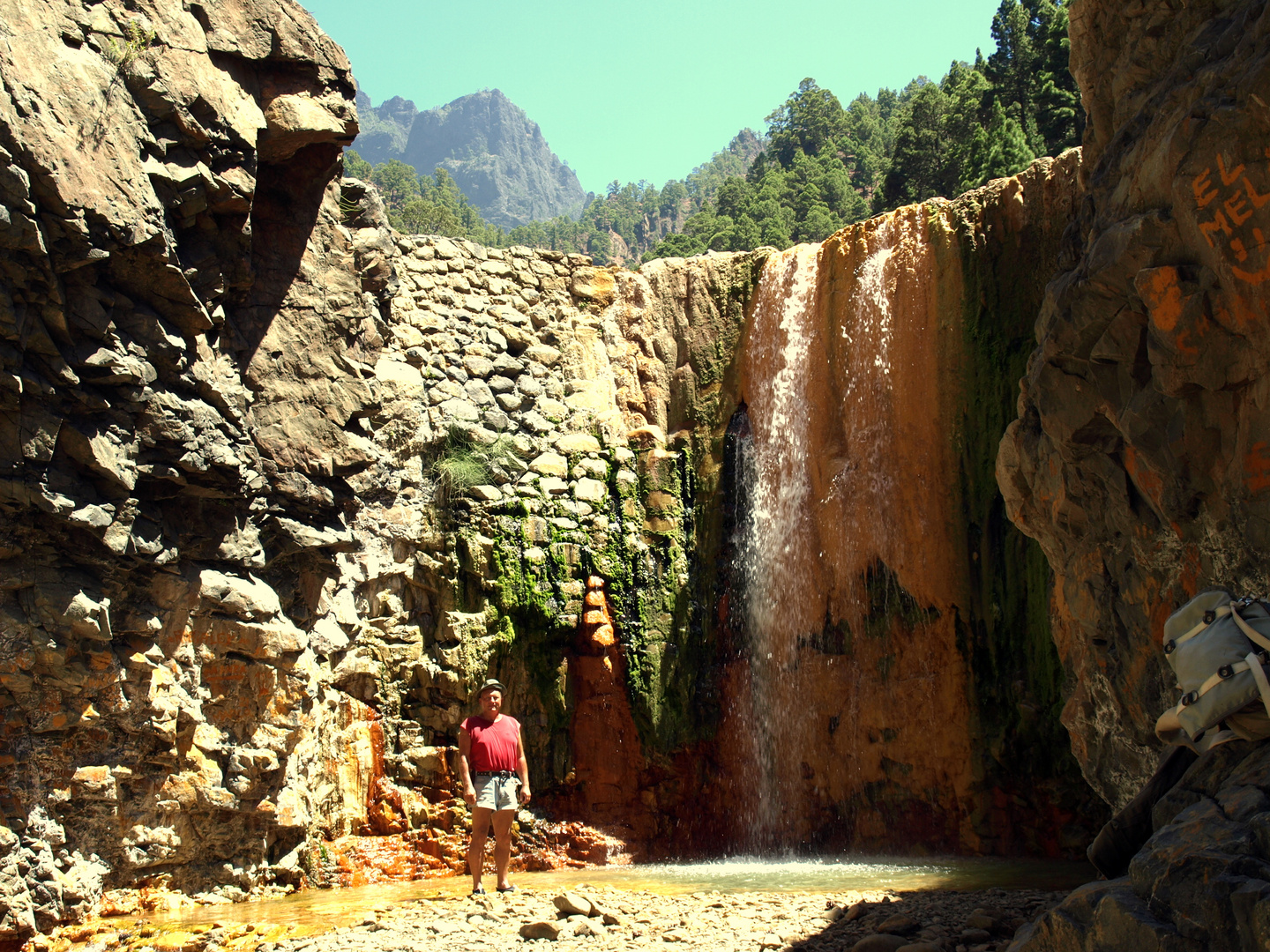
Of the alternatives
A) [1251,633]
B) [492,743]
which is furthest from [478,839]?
[1251,633]

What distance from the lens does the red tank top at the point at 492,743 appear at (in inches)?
255

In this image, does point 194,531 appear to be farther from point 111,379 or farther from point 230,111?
point 230,111

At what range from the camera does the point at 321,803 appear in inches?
336

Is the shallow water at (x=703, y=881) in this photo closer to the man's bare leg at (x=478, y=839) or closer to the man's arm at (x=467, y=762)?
the man's bare leg at (x=478, y=839)

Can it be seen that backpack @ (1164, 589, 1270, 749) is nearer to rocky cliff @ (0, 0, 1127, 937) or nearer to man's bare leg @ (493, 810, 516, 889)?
man's bare leg @ (493, 810, 516, 889)

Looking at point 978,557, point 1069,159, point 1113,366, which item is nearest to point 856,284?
point 1069,159

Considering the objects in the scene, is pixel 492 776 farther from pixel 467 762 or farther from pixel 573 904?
pixel 573 904

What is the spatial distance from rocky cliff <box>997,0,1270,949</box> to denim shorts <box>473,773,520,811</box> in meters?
3.70

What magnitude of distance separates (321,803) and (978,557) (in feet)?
23.4

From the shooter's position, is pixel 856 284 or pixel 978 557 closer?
pixel 978 557

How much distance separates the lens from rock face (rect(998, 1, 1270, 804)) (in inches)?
170

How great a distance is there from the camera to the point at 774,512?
1198 cm

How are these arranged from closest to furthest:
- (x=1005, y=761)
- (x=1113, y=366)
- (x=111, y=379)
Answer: (x=1113, y=366) < (x=111, y=379) < (x=1005, y=761)

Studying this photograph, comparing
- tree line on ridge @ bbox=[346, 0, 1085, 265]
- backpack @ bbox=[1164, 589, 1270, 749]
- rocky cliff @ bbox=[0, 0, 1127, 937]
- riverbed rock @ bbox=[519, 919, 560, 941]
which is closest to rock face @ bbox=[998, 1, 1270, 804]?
backpack @ bbox=[1164, 589, 1270, 749]
